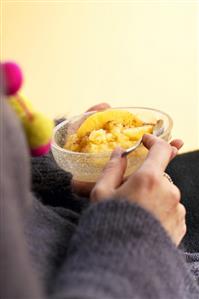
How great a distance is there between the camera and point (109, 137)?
57 cm

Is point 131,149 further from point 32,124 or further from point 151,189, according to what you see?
point 32,124

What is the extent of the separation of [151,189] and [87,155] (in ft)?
0.52

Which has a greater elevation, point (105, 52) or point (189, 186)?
point (105, 52)

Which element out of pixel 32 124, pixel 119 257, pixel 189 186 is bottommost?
pixel 189 186

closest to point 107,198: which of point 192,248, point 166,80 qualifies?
point 192,248

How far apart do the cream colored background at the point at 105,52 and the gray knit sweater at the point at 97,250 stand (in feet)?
2.65

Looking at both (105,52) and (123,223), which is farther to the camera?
(105,52)

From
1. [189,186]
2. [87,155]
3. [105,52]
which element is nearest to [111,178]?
[87,155]

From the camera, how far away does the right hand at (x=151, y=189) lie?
40cm

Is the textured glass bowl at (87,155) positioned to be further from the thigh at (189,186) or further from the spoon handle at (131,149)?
the thigh at (189,186)

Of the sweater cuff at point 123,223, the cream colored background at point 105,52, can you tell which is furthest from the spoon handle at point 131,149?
the cream colored background at point 105,52

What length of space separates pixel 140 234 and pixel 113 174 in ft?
0.28

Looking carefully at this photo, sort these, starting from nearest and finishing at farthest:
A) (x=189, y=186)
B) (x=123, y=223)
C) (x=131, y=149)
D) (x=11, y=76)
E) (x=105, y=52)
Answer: (x=11, y=76) → (x=123, y=223) → (x=131, y=149) → (x=189, y=186) → (x=105, y=52)

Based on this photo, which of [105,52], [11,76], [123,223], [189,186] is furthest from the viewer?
[105,52]
